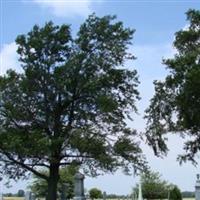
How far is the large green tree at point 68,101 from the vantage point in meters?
36.8

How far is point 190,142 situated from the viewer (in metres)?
32.8

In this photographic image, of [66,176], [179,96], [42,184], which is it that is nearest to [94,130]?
[179,96]

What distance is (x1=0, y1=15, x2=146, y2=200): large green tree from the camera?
121 ft

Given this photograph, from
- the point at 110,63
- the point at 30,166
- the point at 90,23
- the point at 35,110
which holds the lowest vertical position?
the point at 30,166

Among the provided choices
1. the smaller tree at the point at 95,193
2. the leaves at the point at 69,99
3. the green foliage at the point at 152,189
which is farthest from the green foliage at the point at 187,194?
the leaves at the point at 69,99

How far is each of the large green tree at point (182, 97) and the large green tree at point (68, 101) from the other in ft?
14.3

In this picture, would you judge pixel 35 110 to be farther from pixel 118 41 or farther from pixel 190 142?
pixel 190 142

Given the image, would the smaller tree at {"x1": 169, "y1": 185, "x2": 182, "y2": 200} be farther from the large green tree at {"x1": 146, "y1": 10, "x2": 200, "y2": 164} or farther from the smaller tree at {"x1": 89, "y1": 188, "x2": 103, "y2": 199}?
the large green tree at {"x1": 146, "y1": 10, "x2": 200, "y2": 164}

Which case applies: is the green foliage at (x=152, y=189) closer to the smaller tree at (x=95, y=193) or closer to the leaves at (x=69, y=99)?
the smaller tree at (x=95, y=193)

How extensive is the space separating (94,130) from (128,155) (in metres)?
2.77

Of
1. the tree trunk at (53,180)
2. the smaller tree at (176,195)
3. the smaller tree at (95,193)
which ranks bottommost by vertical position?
the tree trunk at (53,180)

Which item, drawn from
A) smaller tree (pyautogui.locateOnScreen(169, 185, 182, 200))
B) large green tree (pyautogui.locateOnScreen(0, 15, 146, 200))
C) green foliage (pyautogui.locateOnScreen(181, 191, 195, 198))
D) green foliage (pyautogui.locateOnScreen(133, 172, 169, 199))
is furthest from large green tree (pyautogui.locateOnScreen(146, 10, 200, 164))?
green foliage (pyautogui.locateOnScreen(181, 191, 195, 198))

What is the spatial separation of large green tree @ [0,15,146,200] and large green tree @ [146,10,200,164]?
4348 mm

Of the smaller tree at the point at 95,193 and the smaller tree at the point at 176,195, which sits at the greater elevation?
the smaller tree at the point at 95,193
